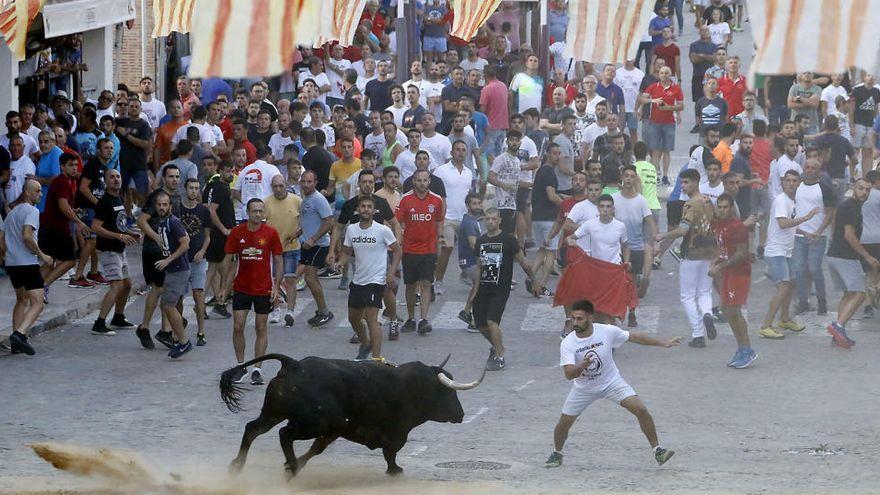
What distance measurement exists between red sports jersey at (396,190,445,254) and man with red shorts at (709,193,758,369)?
3.24 metres

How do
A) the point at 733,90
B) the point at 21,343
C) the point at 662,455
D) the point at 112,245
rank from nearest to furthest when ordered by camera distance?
the point at 662,455 → the point at 21,343 → the point at 112,245 → the point at 733,90

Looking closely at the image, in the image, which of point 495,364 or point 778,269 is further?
point 778,269

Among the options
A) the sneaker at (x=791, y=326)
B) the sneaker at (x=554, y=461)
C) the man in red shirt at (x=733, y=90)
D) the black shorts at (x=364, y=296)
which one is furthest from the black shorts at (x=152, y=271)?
the man in red shirt at (x=733, y=90)

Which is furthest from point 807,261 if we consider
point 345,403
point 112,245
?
point 345,403

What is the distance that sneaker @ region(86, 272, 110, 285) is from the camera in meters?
21.3

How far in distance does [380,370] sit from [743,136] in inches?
426

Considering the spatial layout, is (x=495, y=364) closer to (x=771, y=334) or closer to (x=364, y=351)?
(x=364, y=351)

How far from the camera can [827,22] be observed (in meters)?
9.05

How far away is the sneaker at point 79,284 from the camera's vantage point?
21.1m

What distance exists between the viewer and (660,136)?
27.1 metres

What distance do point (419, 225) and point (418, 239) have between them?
167 mm

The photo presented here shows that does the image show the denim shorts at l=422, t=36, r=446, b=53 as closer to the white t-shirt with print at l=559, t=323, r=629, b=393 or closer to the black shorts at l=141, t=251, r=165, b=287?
the black shorts at l=141, t=251, r=165, b=287

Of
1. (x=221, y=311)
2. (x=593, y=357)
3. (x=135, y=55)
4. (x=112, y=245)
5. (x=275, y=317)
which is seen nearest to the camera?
(x=593, y=357)

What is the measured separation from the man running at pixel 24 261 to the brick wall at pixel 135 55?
14283 millimetres
